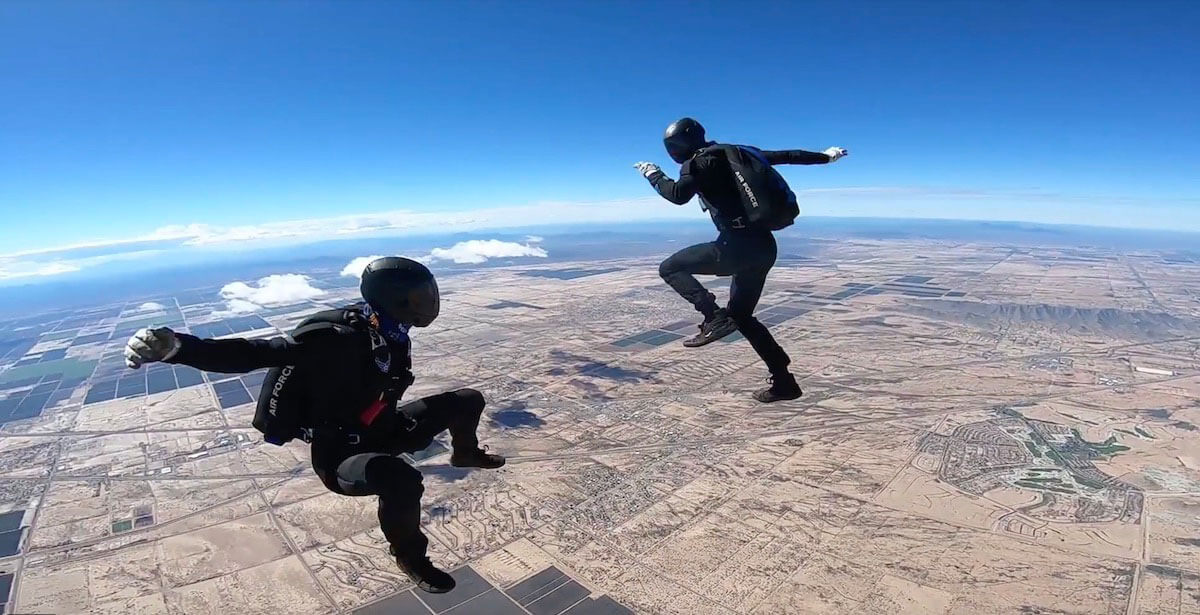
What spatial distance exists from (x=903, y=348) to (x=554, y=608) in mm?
48406

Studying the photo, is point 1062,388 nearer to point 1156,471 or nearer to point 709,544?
point 1156,471

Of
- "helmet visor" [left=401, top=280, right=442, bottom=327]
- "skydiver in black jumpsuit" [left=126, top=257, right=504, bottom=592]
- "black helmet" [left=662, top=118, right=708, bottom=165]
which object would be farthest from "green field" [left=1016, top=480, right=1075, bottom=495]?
"helmet visor" [left=401, top=280, right=442, bottom=327]

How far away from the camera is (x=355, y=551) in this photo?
67.6ft

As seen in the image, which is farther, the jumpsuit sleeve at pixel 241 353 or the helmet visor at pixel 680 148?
the helmet visor at pixel 680 148

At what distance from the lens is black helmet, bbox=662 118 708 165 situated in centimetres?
554

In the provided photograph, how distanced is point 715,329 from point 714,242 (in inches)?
38.8

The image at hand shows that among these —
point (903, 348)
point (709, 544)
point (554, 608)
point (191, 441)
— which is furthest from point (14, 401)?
point (903, 348)

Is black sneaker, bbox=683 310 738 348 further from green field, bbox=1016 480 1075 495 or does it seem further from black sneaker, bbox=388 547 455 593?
green field, bbox=1016 480 1075 495

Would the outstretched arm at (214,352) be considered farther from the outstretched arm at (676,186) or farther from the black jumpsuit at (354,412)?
the outstretched arm at (676,186)

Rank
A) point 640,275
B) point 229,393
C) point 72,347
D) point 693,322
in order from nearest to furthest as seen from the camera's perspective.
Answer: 1. point 229,393
2. point 693,322
3. point 72,347
4. point 640,275

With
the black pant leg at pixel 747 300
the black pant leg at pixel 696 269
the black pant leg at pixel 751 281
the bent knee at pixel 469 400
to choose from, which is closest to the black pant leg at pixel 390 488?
the bent knee at pixel 469 400

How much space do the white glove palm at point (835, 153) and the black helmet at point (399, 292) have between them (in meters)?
5.06

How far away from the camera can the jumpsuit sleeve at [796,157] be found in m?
6.04

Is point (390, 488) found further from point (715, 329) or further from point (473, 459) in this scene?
point (715, 329)
